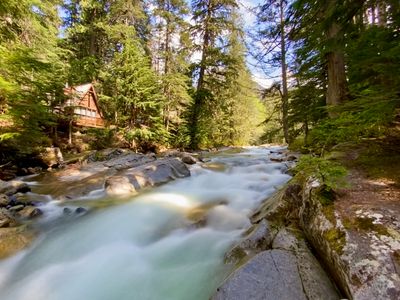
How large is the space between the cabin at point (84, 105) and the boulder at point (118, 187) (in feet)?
36.0

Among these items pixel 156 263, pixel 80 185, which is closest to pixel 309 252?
pixel 156 263

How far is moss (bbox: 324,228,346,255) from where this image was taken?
221 centimetres

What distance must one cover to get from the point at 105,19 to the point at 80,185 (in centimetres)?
1876

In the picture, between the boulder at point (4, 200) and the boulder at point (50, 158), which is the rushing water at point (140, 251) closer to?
the boulder at point (4, 200)

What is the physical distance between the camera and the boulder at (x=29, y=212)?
16.8ft

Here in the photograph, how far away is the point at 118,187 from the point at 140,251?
2.81 metres

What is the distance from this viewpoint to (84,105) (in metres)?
20.4

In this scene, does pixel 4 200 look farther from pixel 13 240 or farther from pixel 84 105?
pixel 84 105

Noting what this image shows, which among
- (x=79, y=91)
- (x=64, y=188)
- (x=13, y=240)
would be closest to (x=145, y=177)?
(x=64, y=188)

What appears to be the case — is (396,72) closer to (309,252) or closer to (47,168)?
(309,252)

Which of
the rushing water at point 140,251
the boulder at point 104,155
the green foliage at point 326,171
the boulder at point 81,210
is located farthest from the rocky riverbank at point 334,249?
the boulder at point 104,155

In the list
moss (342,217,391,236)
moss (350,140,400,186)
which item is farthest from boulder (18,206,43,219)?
moss (350,140,400,186)

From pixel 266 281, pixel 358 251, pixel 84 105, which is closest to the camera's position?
pixel 358 251

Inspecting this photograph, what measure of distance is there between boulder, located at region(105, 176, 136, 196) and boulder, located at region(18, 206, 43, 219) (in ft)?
4.98
